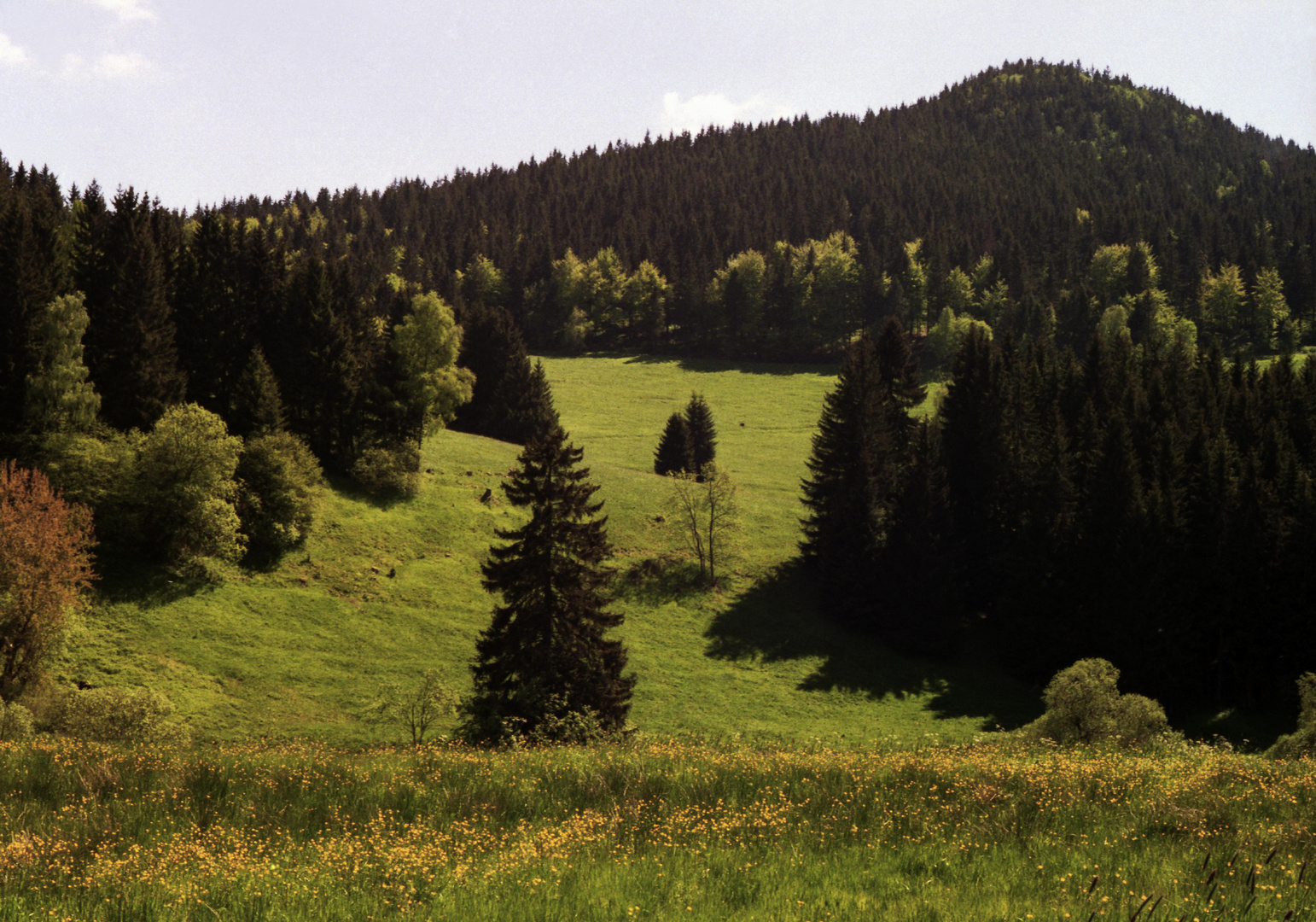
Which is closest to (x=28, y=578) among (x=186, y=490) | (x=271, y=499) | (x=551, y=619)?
(x=186, y=490)

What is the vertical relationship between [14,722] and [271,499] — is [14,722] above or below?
below

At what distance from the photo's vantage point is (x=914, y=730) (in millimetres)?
49562

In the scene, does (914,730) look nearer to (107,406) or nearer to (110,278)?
(107,406)

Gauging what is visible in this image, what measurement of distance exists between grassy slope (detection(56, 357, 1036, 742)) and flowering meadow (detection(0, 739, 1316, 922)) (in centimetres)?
2401

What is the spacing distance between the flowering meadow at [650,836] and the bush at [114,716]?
640 inches

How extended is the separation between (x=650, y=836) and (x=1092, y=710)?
2913cm

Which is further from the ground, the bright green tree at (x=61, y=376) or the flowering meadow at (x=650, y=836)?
the bright green tree at (x=61, y=376)

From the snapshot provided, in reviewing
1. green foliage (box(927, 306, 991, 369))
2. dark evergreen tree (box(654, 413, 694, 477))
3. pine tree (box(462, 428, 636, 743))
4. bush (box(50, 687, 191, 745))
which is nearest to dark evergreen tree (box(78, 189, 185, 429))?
bush (box(50, 687, 191, 745))

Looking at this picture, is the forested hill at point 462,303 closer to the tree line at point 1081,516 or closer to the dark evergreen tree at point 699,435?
the dark evergreen tree at point 699,435

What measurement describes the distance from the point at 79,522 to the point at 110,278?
24190 millimetres

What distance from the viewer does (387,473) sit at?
66.1 metres

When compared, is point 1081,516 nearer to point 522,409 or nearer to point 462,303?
point 522,409

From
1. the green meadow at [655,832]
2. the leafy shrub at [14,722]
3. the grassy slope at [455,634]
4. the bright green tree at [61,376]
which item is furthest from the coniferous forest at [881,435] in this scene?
the green meadow at [655,832]

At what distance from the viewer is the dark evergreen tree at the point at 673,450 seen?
91.4 meters
